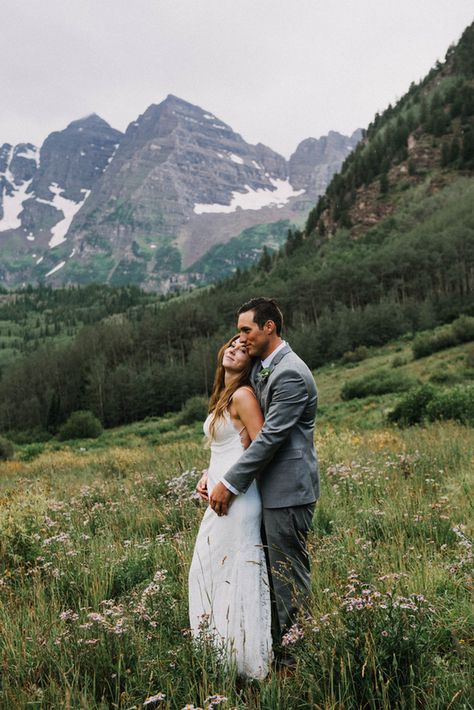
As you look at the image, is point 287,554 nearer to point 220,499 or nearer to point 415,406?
point 220,499

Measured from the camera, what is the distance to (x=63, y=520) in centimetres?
670

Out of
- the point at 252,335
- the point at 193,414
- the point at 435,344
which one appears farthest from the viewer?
the point at 193,414

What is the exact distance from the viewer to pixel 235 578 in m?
3.35

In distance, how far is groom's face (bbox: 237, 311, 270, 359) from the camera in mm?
3654

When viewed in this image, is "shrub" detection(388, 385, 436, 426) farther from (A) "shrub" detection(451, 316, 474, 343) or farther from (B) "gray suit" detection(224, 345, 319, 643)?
(A) "shrub" detection(451, 316, 474, 343)

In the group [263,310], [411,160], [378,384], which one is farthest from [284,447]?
[411,160]

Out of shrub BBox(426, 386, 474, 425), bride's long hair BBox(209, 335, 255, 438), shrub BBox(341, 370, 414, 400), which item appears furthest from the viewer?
shrub BBox(341, 370, 414, 400)

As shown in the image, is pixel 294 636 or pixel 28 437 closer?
pixel 294 636

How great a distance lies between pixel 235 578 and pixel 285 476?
76 cm

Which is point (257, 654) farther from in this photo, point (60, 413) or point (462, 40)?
point (462, 40)

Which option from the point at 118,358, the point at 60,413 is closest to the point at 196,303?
the point at 118,358

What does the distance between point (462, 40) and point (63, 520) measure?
5827 inches

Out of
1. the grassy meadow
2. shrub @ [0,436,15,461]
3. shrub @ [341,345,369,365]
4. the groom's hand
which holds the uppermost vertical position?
the groom's hand

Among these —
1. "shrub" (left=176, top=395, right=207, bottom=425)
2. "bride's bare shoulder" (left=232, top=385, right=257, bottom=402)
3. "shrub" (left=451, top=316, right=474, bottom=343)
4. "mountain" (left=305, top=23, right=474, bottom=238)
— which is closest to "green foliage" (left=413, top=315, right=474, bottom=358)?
"shrub" (left=451, top=316, right=474, bottom=343)
